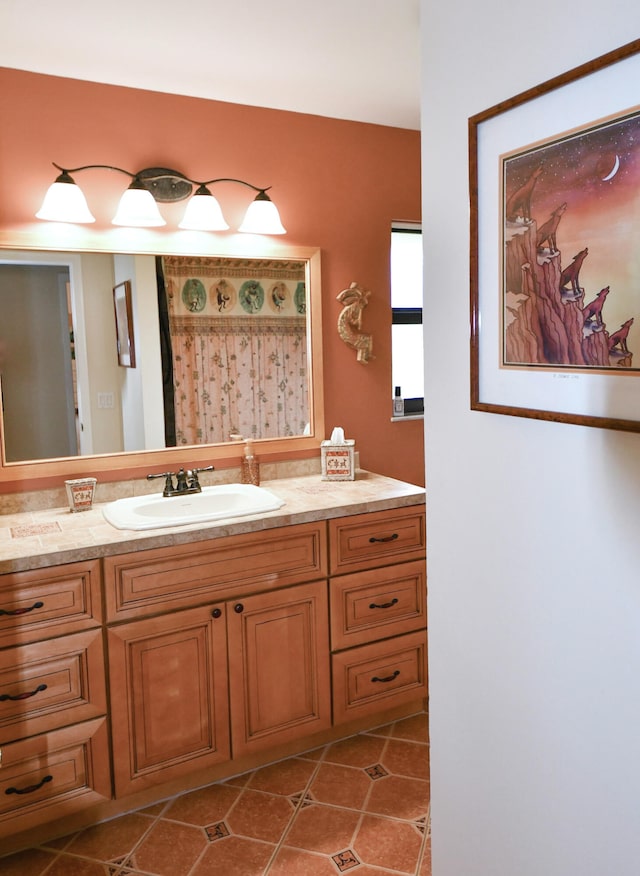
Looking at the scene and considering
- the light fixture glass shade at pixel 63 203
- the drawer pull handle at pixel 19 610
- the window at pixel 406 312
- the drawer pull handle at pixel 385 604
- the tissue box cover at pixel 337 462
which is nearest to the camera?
the drawer pull handle at pixel 19 610

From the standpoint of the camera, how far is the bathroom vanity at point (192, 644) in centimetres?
207

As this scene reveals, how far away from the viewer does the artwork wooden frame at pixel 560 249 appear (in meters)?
0.90

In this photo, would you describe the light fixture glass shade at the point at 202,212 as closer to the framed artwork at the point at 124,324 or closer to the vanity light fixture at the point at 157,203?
the vanity light fixture at the point at 157,203

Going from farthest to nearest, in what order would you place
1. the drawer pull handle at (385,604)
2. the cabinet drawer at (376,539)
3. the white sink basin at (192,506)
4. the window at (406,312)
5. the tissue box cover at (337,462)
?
the window at (406,312) → the tissue box cover at (337,462) → the drawer pull handle at (385,604) → the cabinet drawer at (376,539) → the white sink basin at (192,506)

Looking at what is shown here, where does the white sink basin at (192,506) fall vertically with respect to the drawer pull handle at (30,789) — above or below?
above

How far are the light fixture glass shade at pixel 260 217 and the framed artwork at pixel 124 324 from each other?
53cm

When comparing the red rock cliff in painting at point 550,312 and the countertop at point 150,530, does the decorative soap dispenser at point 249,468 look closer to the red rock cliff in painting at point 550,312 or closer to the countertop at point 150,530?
the countertop at point 150,530

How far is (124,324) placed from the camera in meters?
2.66

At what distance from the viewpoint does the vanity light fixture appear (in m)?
2.45

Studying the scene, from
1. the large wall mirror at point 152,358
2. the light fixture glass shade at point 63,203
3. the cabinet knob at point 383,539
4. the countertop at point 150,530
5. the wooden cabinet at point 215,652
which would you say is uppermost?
the light fixture glass shade at point 63,203

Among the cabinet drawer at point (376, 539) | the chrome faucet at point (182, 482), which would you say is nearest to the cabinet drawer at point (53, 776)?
the chrome faucet at point (182, 482)

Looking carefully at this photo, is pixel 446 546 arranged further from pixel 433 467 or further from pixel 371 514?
pixel 371 514

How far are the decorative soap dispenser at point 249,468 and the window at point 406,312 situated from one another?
0.80 metres

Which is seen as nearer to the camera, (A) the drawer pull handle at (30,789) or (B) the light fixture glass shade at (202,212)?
(A) the drawer pull handle at (30,789)
